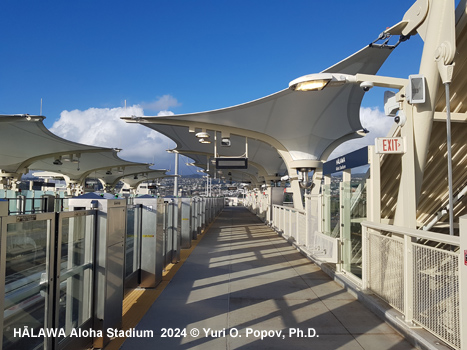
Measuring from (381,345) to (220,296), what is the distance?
2.89 m

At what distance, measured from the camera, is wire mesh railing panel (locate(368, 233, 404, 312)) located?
16.1 feet

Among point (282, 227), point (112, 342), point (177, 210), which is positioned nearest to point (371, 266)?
point (112, 342)

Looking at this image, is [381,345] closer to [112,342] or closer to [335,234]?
[112,342]

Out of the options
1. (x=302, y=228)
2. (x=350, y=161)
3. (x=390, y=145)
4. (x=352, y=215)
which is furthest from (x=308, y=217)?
(x=390, y=145)

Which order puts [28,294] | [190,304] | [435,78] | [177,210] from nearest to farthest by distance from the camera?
[28,294] → [435,78] → [190,304] → [177,210]

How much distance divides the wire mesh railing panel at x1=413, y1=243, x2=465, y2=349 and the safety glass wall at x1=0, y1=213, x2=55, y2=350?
3813 mm

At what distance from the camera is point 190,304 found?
234 inches

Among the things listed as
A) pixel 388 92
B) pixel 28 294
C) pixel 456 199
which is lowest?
pixel 28 294

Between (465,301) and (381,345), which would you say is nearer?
(465,301)

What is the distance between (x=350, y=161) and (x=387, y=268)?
2.69 metres

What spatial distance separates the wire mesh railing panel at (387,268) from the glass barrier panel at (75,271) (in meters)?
3.86

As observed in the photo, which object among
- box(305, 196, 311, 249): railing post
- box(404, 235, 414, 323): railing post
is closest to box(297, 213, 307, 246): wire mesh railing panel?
box(305, 196, 311, 249): railing post

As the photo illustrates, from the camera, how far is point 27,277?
124 inches

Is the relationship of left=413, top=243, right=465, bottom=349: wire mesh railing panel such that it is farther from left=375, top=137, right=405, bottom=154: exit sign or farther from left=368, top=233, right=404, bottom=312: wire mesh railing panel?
left=375, top=137, right=405, bottom=154: exit sign
